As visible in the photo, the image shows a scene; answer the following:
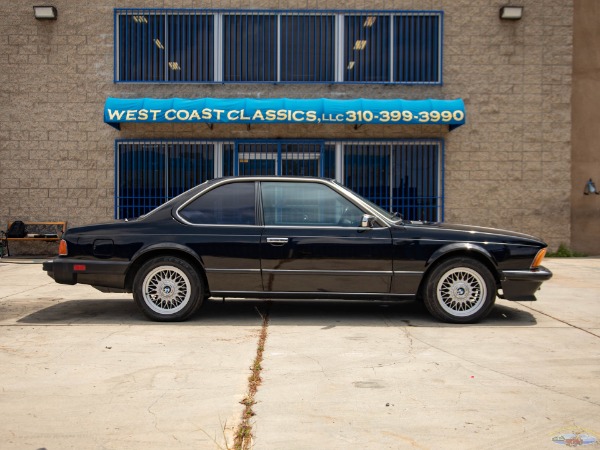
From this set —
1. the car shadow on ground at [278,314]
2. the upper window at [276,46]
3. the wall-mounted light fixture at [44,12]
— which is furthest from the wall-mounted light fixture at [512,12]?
the wall-mounted light fixture at [44,12]

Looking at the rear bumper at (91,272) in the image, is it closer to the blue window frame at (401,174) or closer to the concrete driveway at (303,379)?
the concrete driveway at (303,379)

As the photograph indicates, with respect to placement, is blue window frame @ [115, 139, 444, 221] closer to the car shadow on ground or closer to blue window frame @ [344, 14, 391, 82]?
blue window frame @ [344, 14, 391, 82]

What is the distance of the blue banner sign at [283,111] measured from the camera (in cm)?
1307

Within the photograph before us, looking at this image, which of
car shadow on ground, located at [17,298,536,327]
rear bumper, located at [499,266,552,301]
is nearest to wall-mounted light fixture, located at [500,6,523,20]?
car shadow on ground, located at [17,298,536,327]

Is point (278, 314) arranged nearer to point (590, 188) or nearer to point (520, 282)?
point (520, 282)

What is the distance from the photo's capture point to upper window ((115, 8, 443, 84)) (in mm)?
14453

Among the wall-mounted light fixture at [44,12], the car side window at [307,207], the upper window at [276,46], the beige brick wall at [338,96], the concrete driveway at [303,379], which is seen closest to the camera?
the concrete driveway at [303,379]

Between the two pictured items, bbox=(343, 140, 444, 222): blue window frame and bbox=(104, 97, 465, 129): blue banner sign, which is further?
bbox=(343, 140, 444, 222): blue window frame

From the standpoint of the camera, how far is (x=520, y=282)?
629 cm

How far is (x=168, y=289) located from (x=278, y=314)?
1.30 metres

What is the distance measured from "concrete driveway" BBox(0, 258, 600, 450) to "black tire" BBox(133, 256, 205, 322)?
0.18 meters

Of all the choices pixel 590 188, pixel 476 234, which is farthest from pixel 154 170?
pixel 590 188

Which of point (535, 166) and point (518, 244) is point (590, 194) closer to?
point (535, 166)

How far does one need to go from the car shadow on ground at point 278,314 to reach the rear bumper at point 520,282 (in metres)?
0.37
